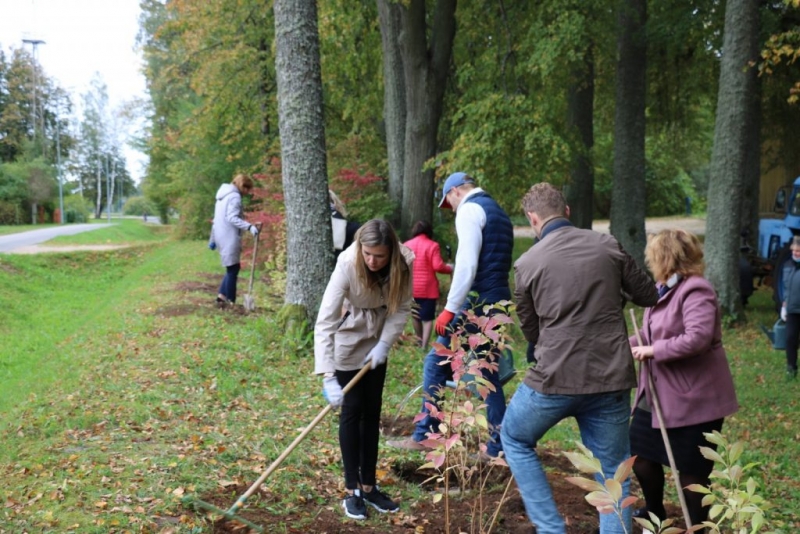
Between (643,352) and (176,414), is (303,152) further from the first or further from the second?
(643,352)

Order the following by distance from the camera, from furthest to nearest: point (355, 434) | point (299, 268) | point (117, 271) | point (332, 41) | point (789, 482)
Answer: point (117, 271)
point (332, 41)
point (299, 268)
point (789, 482)
point (355, 434)

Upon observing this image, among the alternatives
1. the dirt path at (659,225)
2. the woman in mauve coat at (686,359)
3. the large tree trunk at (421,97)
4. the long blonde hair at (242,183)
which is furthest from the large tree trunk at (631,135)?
the dirt path at (659,225)

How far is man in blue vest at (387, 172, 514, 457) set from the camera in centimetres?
491

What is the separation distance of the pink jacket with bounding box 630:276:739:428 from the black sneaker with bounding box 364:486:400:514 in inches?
64.6

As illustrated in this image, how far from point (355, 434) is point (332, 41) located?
41.3ft

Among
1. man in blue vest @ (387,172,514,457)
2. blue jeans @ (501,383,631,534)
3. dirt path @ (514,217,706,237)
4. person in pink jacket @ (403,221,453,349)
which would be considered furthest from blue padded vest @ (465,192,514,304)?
dirt path @ (514,217,706,237)

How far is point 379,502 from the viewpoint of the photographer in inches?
173

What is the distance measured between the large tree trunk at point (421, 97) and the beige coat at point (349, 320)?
840cm

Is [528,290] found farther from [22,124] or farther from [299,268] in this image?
[22,124]

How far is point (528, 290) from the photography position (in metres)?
3.50

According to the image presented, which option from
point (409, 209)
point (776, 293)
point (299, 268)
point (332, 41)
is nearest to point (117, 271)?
point (332, 41)

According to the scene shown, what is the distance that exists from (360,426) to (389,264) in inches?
39.9

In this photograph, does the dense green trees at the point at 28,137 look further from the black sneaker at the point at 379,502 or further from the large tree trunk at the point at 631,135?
the black sneaker at the point at 379,502

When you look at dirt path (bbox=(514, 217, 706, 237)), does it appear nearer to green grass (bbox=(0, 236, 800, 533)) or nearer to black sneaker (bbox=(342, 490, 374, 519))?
green grass (bbox=(0, 236, 800, 533))
